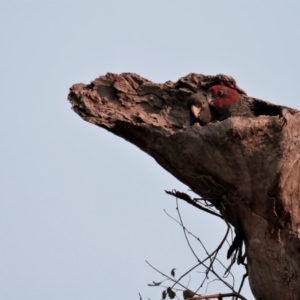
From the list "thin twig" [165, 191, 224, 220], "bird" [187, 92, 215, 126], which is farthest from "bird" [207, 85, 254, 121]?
"thin twig" [165, 191, 224, 220]

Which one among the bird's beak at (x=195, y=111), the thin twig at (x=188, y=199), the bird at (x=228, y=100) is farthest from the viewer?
the bird at (x=228, y=100)

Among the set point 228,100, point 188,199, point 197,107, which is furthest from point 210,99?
point 188,199

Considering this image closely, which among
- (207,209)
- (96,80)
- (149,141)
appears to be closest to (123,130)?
(149,141)

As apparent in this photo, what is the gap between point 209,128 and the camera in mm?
4359

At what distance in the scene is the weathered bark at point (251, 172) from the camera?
419cm

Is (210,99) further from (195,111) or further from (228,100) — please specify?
(195,111)

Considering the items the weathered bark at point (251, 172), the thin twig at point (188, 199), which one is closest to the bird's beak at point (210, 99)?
the weathered bark at point (251, 172)

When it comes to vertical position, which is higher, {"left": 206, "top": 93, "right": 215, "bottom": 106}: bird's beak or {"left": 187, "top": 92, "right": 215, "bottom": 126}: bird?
{"left": 206, "top": 93, "right": 215, "bottom": 106}: bird's beak

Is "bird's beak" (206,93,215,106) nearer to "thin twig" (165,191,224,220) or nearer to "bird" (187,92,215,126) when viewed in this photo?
"bird" (187,92,215,126)

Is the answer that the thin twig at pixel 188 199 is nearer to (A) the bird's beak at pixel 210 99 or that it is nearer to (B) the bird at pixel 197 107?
(B) the bird at pixel 197 107

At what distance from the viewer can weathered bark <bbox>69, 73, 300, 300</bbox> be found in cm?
419

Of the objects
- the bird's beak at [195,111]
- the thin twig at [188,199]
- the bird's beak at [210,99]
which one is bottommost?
the thin twig at [188,199]

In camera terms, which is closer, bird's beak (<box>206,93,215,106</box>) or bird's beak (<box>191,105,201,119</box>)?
bird's beak (<box>191,105,201,119</box>)

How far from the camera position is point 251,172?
14.1 ft
